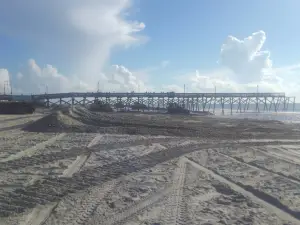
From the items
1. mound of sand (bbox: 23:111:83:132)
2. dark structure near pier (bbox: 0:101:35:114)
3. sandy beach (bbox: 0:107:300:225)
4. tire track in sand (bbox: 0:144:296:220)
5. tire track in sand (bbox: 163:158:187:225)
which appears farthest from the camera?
dark structure near pier (bbox: 0:101:35:114)

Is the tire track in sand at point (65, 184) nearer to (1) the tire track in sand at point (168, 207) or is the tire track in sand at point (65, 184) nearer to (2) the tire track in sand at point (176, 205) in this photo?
(1) the tire track in sand at point (168, 207)

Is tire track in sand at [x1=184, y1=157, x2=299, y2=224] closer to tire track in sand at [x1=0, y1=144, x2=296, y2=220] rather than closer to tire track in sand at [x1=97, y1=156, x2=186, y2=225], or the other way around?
tire track in sand at [x1=97, y1=156, x2=186, y2=225]

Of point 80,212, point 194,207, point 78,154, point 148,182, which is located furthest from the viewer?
point 78,154

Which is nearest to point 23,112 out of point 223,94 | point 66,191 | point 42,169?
point 42,169

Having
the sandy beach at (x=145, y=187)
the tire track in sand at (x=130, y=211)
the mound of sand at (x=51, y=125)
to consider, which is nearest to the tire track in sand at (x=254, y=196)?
the sandy beach at (x=145, y=187)

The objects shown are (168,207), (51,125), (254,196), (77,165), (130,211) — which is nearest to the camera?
(130,211)

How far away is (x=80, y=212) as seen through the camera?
410cm

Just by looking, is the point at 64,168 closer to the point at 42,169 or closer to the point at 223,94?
the point at 42,169

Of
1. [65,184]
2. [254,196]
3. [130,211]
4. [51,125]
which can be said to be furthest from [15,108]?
[254,196]

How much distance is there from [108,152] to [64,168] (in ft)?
8.20

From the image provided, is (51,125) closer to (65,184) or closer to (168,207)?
(65,184)

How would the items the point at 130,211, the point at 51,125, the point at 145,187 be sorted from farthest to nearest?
the point at 51,125
the point at 145,187
the point at 130,211

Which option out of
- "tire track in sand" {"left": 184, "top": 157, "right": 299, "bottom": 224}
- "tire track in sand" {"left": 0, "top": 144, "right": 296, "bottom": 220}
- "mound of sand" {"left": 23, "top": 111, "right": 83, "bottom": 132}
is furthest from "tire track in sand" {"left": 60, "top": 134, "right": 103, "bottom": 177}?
"mound of sand" {"left": 23, "top": 111, "right": 83, "bottom": 132}

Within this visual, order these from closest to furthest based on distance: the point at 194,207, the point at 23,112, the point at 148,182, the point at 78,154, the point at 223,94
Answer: the point at 194,207
the point at 148,182
the point at 78,154
the point at 23,112
the point at 223,94
